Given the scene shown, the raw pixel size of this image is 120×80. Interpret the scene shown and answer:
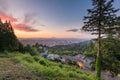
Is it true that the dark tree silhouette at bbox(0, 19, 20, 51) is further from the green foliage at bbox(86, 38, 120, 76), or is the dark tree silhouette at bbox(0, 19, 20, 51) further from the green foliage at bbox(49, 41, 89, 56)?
the green foliage at bbox(49, 41, 89, 56)

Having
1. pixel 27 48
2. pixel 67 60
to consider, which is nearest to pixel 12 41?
pixel 27 48

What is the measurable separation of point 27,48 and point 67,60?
45.0 ft

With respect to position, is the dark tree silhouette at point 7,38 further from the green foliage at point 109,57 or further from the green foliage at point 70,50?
the green foliage at point 70,50

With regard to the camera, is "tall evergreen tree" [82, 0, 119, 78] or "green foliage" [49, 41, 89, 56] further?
"green foliage" [49, 41, 89, 56]

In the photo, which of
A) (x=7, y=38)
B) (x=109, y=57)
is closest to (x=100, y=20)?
(x=109, y=57)

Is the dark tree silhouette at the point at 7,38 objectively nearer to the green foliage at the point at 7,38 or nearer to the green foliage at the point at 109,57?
the green foliage at the point at 7,38

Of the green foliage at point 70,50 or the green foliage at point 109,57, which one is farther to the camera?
the green foliage at point 70,50

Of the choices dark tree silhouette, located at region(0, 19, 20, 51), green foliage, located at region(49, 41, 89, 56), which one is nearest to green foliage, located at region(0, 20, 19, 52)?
dark tree silhouette, located at region(0, 19, 20, 51)

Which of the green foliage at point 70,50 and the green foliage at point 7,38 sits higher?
the green foliage at point 7,38

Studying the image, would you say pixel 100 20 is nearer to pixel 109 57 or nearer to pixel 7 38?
pixel 109 57

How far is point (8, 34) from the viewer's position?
25.9m

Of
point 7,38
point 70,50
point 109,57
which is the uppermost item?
point 7,38

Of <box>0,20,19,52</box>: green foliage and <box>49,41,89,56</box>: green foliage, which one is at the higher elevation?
<box>0,20,19,52</box>: green foliage

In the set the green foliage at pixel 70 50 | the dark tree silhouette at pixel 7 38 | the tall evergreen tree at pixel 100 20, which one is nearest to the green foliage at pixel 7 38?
the dark tree silhouette at pixel 7 38
